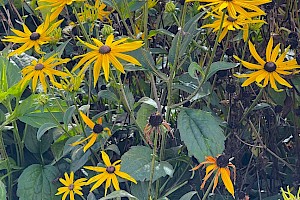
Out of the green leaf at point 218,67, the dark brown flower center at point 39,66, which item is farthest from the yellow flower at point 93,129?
the green leaf at point 218,67

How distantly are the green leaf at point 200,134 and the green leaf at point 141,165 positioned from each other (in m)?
0.07

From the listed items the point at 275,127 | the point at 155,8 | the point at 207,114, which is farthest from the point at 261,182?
the point at 155,8

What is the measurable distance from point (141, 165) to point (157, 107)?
0.12 m

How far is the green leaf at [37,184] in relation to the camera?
1027mm

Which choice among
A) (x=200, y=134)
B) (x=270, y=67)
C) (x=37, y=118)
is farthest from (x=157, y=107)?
(x=37, y=118)

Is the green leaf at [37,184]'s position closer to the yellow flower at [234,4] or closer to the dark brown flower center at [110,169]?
the dark brown flower center at [110,169]

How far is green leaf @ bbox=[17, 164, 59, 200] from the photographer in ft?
3.37

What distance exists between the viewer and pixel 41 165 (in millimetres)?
1088

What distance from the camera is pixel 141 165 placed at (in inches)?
36.3

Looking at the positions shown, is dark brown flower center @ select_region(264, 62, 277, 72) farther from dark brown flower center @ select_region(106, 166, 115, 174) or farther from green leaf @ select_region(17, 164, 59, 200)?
green leaf @ select_region(17, 164, 59, 200)

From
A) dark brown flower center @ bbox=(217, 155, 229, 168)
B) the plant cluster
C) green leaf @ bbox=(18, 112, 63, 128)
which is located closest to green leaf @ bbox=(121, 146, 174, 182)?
the plant cluster

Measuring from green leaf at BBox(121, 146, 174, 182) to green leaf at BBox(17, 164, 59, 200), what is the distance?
20 cm

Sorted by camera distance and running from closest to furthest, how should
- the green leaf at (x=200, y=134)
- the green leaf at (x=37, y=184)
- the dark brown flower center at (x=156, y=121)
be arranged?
the dark brown flower center at (x=156, y=121), the green leaf at (x=200, y=134), the green leaf at (x=37, y=184)

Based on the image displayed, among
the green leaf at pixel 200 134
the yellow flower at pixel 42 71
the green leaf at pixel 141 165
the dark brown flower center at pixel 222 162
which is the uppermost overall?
the yellow flower at pixel 42 71
